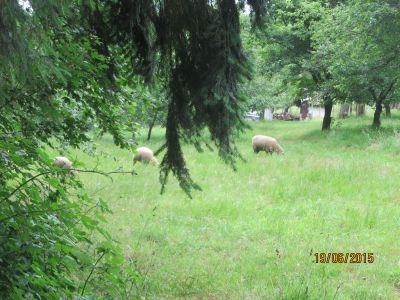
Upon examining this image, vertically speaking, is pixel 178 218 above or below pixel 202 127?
below

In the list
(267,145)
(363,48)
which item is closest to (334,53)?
(363,48)

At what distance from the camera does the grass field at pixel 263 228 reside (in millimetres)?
5440

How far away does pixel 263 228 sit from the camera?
7.70 metres

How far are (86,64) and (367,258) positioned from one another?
187 inches

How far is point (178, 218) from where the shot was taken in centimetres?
827

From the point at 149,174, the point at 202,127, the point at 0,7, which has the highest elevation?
the point at 0,7

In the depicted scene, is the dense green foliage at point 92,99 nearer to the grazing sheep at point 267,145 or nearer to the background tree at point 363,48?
the grazing sheep at point 267,145

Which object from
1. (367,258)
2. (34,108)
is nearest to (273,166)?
(367,258)

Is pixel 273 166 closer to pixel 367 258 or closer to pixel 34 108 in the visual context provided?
pixel 367 258

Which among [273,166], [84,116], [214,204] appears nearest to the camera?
[84,116]
